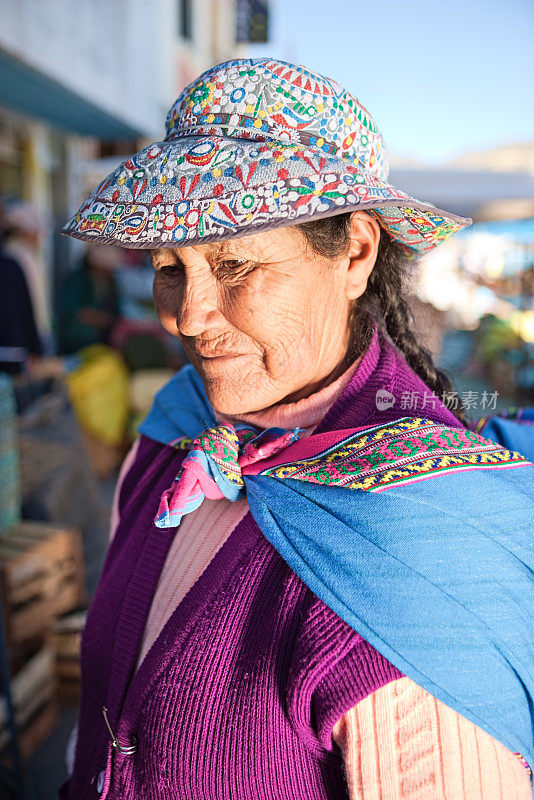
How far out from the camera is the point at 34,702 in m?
2.80

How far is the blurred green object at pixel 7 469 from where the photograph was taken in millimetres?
3197

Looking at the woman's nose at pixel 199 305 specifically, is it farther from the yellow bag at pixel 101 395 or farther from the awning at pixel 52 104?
the yellow bag at pixel 101 395

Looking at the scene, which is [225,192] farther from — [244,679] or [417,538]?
[244,679]

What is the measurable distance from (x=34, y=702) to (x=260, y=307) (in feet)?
8.39

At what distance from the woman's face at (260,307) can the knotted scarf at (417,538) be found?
0.37ft

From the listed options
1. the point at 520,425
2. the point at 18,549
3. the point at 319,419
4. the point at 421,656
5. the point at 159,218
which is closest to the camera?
the point at 421,656

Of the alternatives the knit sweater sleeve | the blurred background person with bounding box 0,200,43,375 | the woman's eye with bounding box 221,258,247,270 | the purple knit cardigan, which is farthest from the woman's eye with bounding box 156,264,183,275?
the blurred background person with bounding box 0,200,43,375

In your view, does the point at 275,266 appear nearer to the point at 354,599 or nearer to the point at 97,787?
the point at 354,599

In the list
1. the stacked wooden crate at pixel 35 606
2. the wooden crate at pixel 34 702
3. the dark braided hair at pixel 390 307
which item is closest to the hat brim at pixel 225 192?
the dark braided hair at pixel 390 307

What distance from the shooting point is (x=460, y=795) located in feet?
2.80

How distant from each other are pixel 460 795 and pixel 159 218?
0.92m

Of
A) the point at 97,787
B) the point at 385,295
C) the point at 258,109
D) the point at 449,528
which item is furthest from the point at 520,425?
the point at 97,787

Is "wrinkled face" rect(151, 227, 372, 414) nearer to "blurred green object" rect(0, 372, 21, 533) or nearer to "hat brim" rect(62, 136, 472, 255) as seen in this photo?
"hat brim" rect(62, 136, 472, 255)

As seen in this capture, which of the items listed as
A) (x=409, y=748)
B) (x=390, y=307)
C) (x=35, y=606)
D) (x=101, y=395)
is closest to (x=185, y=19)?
(x=101, y=395)
